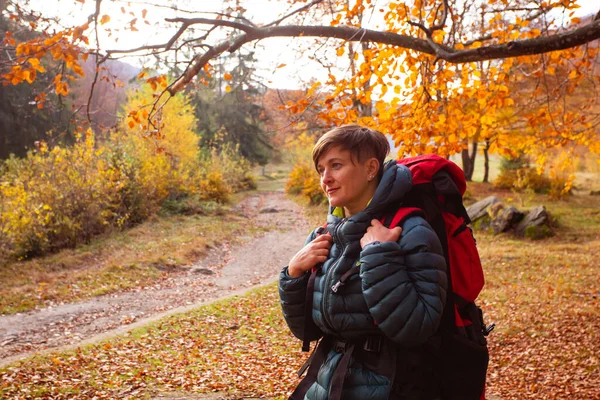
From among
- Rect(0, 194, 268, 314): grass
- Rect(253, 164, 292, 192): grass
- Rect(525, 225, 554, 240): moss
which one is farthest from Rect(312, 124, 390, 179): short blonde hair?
Rect(253, 164, 292, 192): grass

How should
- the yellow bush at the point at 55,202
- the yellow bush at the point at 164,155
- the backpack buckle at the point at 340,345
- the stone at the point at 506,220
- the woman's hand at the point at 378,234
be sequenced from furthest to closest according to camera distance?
the yellow bush at the point at 164,155 < the stone at the point at 506,220 < the yellow bush at the point at 55,202 < the backpack buckle at the point at 340,345 < the woman's hand at the point at 378,234

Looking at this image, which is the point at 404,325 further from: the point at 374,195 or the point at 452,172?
the point at 452,172

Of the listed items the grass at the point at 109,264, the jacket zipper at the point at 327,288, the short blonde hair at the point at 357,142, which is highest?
the short blonde hair at the point at 357,142

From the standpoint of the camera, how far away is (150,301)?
991 centimetres

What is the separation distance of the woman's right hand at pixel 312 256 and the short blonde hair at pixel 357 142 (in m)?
0.35

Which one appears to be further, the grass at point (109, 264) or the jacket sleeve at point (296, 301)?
the grass at point (109, 264)

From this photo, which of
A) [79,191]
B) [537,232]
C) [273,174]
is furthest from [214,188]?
[273,174]

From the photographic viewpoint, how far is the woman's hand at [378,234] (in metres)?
1.91

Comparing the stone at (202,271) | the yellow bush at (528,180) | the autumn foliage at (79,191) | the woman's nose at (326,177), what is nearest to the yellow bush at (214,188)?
the autumn foliage at (79,191)

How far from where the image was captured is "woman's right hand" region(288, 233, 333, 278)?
2111 mm

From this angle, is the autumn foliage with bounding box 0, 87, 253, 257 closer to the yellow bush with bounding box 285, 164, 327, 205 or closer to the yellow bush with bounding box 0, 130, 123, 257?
the yellow bush with bounding box 0, 130, 123, 257

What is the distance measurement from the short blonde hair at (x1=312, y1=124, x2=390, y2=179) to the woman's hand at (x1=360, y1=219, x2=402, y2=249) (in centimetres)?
25

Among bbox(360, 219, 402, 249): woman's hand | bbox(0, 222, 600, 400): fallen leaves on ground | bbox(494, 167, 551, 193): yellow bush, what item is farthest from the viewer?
bbox(494, 167, 551, 193): yellow bush

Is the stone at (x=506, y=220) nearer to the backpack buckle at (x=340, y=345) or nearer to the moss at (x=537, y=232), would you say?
the moss at (x=537, y=232)
